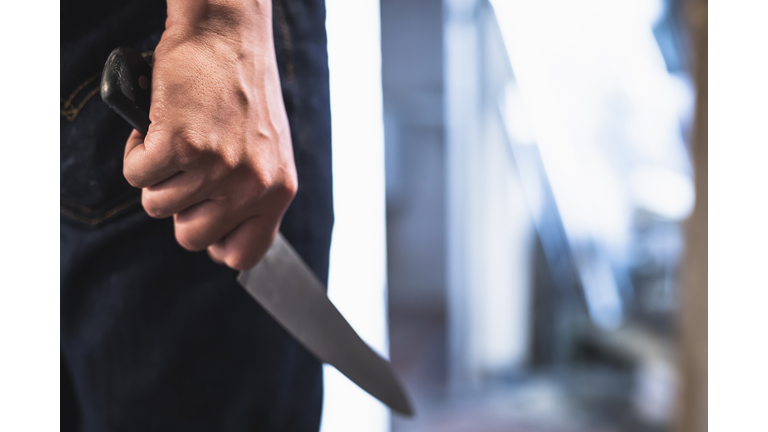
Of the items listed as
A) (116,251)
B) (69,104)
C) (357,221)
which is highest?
(69,104)

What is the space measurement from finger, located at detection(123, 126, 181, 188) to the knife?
0.02 m

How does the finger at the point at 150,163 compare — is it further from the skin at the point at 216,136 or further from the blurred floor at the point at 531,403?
the blurred floor at the point at 531,403

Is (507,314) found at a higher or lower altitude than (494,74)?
lower

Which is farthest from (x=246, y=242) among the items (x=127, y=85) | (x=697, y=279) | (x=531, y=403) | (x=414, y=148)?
(x=414, y=148)

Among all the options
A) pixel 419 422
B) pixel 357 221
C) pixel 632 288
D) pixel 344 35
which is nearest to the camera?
pixel 344 35

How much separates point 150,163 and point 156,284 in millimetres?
143

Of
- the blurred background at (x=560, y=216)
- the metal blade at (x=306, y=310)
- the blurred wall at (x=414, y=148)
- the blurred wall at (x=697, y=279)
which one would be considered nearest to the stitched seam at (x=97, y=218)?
the metal blade at (x=306, y=310)

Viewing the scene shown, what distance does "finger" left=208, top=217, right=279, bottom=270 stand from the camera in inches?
11.0

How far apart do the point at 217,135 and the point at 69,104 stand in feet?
0.49

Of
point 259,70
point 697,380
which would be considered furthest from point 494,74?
point 259,70

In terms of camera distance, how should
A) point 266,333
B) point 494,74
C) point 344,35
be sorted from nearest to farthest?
point 266,333 < point 344,35 < point 494,74

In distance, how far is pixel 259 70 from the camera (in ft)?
0.88

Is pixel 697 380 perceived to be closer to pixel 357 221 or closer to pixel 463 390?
pixel 357 221

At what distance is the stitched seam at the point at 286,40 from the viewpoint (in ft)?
1.14
